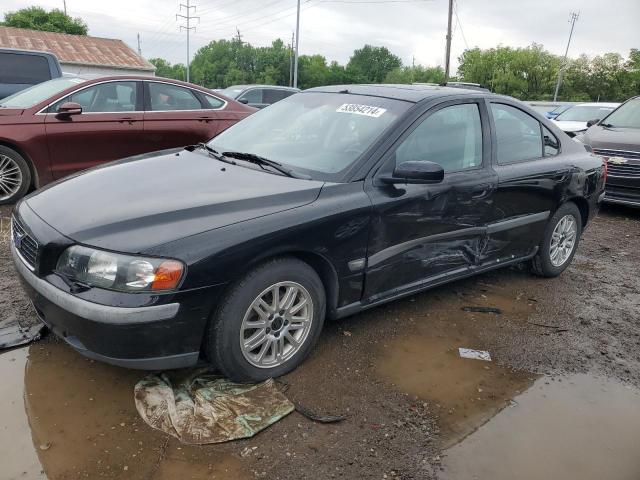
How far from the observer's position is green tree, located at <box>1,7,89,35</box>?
158ft

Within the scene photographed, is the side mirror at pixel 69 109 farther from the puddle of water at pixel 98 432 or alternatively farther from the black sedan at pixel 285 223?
the puddle of water at pixel 98 432

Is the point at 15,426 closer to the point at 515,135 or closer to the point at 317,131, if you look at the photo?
the point at 317,131

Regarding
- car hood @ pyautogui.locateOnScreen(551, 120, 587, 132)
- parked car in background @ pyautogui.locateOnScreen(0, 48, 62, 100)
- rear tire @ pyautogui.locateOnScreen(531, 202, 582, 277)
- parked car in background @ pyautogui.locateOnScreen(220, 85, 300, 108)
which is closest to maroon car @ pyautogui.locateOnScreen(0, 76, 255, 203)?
parked car in background @ pyautogui.locateOnScreen(0, 48, 62, 100)

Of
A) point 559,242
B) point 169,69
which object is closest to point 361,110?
point 559,242

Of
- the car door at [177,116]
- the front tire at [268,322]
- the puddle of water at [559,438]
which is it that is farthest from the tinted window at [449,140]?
the car door at [177,116]

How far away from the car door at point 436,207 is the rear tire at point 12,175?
465cm

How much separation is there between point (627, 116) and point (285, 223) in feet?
26.5

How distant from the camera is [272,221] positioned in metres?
2.76

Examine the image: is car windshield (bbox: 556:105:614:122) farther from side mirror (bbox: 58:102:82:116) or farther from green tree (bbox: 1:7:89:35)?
green tree (bbox: 1:7:89:35)

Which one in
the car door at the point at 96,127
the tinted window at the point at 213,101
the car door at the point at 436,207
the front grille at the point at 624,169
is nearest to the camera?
the car door at the point at 436,207

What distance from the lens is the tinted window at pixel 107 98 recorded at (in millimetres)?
6371

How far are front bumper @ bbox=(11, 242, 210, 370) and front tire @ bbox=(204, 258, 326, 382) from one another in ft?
0.46

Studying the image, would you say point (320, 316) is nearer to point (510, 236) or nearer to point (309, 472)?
point (309, 472)

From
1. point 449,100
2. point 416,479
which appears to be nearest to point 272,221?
point 416,479
